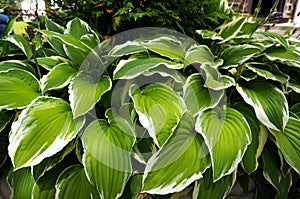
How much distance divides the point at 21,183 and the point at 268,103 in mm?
740

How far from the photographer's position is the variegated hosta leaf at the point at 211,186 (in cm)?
82

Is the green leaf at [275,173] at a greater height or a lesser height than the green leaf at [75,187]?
lesser

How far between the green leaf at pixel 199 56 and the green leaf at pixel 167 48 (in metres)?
0.03

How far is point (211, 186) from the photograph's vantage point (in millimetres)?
828

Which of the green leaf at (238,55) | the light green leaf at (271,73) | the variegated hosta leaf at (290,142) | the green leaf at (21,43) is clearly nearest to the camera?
the variegated hosta leaf at (290,142)

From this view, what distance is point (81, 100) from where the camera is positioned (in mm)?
864

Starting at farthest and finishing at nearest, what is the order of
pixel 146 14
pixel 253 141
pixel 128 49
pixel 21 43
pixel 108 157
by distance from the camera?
1. pixel 146 14
2. pixel 21 43
3. pixel 128 49
4. pixel 253 141
5. pixel 108 157

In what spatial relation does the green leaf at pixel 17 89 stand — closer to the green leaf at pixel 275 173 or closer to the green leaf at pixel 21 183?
the green leaf at pixel 21 183

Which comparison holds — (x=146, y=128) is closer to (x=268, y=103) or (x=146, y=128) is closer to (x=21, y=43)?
(x=268, y=103)

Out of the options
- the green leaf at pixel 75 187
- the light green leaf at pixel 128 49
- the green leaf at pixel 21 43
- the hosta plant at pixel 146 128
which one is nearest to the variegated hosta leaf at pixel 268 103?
the hosta plant at pixel 146 128

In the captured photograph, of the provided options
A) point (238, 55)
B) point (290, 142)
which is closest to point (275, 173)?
point (290, 142)

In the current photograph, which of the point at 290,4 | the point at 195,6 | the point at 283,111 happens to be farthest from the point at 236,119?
the point at 290,4

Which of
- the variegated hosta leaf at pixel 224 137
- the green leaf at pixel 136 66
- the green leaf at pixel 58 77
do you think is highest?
the green leaf at pixel 136 66

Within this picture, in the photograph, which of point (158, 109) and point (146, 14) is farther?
point (146, 14)
